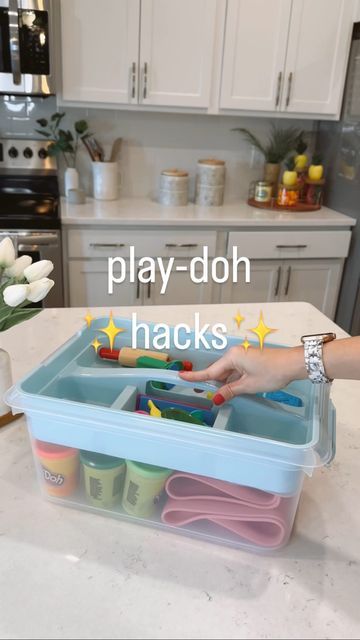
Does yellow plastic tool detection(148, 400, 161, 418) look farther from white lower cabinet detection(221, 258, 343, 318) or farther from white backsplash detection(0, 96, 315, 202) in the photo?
white backsplash detection(0, 96, 315, 202)

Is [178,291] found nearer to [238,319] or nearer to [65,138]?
[65,138]

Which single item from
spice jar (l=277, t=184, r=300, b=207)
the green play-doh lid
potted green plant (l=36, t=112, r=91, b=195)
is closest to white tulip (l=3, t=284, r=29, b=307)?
the green play-doh lid

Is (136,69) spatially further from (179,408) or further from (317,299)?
(179,408)

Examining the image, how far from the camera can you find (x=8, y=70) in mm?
2320

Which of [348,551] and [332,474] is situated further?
[332,474]

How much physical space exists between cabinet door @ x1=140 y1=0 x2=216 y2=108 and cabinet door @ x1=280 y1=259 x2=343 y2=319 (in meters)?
0.97

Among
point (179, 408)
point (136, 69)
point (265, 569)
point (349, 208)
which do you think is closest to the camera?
point (265, 569)

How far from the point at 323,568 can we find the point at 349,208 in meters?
2.44

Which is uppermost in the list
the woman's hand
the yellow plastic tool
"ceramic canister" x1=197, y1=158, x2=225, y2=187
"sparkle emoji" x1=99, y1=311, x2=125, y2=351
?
"ceramic canister" x1=197, y1=158, x2=225, y2=187

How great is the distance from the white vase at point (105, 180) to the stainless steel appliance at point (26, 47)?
1.61 feet

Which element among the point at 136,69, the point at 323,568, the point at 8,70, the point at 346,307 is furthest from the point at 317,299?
the point at 323,568

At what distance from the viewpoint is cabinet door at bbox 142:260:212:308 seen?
8.78ft

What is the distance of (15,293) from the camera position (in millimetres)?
810

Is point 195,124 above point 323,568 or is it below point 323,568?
above
